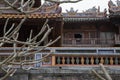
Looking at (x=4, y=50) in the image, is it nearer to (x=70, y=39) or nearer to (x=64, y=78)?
(x=64, y=78)

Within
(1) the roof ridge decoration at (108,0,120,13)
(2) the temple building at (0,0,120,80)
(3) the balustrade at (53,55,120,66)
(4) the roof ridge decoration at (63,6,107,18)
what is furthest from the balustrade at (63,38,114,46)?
(3) the balustrade at (53,55,120,66)

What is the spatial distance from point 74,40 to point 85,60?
8.37 m

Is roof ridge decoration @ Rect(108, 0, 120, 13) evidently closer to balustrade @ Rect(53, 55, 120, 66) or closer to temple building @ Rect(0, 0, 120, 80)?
temple building @ Rect(0, 0, 120, 80)

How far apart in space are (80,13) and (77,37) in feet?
4.46

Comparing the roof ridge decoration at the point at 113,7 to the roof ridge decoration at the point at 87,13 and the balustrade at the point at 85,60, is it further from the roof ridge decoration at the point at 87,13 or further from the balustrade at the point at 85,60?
the balustrade at the point at 85,60

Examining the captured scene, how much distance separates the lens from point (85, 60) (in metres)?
10.9

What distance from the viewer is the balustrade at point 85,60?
10.8 meters

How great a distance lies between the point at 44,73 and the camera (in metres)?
10.3

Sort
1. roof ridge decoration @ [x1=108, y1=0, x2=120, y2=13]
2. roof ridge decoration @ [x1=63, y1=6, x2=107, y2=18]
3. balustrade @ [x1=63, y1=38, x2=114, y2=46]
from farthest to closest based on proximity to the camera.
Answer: roof ridge decoration @ [x1=63, y1=6, x2=107, y2=18]
balustrade @ [x1=63, y1=38, x2=114, y2=46]
roof ridge decoration @ [x1=108, y1=0, x2=120, y2=13]

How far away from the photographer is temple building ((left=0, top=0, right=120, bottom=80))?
33.8 ft

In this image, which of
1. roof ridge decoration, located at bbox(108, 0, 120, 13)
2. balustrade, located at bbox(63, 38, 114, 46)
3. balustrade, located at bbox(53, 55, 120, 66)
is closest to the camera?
balustrade, located at bbox(53, 55, 120, 66)

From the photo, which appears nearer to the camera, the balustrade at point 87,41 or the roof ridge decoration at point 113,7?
the roof ridge decoration at point 113,7

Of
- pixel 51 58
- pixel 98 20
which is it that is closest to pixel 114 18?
pixel 98 20

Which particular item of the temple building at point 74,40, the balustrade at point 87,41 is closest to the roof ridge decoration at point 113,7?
the temple building at point 74,40
